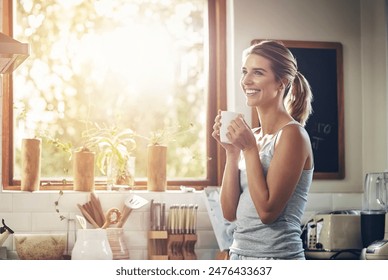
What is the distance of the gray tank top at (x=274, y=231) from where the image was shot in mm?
1212

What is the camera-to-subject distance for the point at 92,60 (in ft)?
5.68

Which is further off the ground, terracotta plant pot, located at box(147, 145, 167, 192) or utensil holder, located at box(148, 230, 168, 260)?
terracotta plant pot, located at box(147, 145, 167, 192)

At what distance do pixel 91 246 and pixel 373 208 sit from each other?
1.93ft

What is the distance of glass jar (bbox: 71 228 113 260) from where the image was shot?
4.92 feet

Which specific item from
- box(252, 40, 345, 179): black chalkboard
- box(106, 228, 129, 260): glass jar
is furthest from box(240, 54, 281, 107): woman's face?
box(106, 228, 129, 260): glass jar

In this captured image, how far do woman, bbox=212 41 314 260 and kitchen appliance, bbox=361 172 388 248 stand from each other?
353 mm

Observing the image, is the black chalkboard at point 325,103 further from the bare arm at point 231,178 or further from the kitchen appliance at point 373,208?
the bare arm at point 231,178

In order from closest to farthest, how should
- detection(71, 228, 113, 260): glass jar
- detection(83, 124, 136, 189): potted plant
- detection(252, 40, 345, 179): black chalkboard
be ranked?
detection(71, 228, 113, 260): glass jar < detection(252, 40, 345, 179): black chalkboard < detection(83, 124, 136, 189): potted plant

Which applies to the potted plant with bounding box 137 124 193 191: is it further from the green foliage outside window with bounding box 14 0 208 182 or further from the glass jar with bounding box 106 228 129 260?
the glass jar with bounding box 106 228 129 260

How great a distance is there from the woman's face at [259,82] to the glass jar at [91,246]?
1.36 feet

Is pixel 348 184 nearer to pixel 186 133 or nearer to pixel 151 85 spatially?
pixel 186 133

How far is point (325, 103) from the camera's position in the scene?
5.30ft

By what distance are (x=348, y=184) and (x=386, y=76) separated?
241 mm

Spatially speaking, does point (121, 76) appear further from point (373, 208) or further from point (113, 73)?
point (373, 208)
